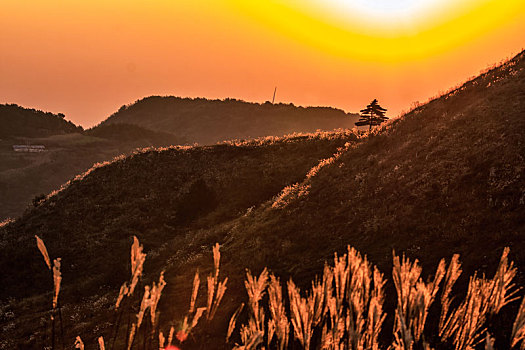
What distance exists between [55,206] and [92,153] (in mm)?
112004

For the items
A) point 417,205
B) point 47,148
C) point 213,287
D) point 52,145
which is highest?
point 52,145

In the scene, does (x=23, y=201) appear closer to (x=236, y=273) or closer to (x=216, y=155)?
(x=216, y=155)

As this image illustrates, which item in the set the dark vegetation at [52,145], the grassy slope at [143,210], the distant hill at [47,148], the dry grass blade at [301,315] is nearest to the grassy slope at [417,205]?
the dry grass blade at [301,315]

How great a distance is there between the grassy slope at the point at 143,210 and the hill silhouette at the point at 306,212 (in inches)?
6.6

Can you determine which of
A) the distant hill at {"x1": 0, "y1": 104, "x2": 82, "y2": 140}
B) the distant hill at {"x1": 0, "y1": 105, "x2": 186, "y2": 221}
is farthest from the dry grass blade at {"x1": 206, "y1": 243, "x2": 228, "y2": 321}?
the distant hill at {"x1": 0, "y1": 104, "x2": 82, "y2": 140}

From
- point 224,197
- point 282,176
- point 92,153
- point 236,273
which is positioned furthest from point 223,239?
point 92,153

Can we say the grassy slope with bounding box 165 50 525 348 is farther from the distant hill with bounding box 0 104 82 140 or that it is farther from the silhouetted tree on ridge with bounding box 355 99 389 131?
the distant hill with bounding box 0 104 82 140

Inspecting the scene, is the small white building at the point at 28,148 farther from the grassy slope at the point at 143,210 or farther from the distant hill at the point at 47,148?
the grassy slope at the point at 143,210

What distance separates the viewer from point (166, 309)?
14.8 metres

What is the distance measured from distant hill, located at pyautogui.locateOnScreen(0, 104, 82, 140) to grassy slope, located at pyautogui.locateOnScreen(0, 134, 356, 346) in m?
141

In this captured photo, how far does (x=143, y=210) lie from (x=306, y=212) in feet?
74.6

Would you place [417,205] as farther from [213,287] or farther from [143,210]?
[143,210]

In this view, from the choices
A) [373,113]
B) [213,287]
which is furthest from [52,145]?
[213,287]

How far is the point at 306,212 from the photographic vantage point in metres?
19.8
